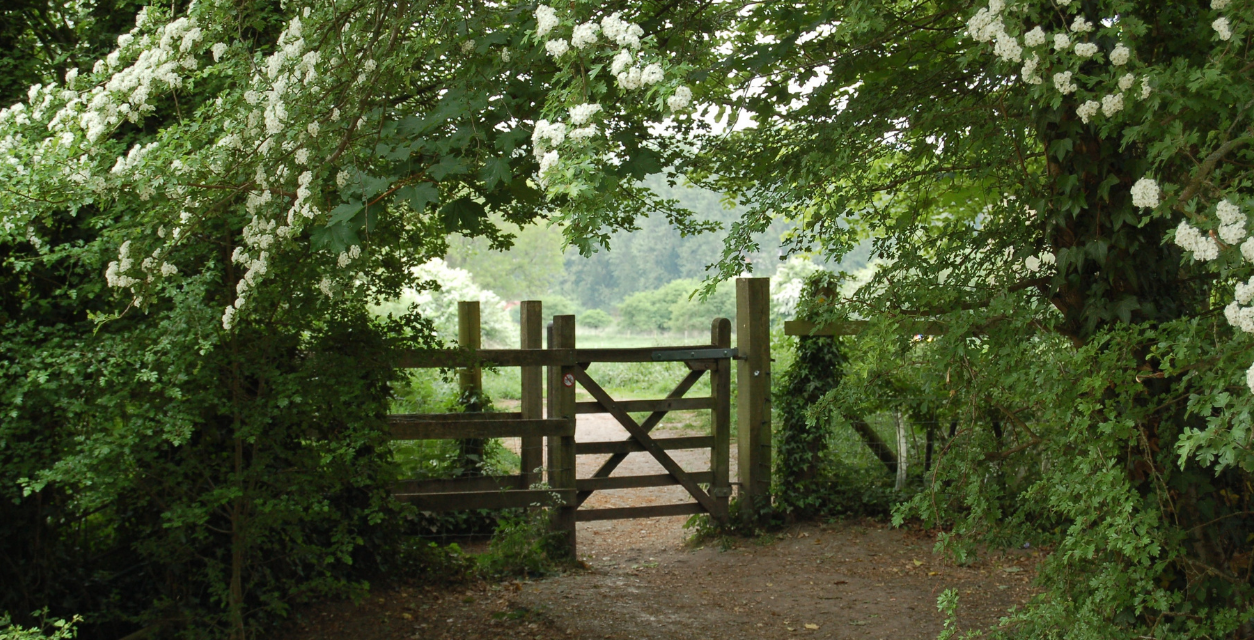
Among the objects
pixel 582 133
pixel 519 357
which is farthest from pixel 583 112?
pixel 519 357

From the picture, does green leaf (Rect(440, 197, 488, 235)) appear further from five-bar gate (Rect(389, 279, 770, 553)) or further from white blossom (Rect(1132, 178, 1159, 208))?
white blossom (Rect(1132, 178, 1159, 208))

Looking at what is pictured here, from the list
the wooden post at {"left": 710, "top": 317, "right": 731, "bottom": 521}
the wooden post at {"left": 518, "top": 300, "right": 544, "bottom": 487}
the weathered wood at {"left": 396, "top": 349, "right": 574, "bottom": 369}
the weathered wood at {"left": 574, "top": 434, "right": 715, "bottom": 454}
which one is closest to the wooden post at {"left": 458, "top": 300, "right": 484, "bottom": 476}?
the wooden post at {"left": 518, "top": 300, "right": 544, "bottom": 487}

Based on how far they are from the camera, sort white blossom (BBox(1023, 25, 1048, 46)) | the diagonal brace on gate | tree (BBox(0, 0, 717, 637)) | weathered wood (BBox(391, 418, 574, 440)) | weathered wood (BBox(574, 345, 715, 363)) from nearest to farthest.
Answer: white blossom (BBox(1023, 25, 1048, 46)) < tree (BBox(0, 0, 717, 637)) < weathered wood (BBox(391, 418, 574, 440)) < weathered wood (BBox(574, 345, 715, 363)) < the diagonal brace on gate

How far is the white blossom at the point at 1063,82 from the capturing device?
2.12 meters

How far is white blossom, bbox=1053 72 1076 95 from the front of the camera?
212 cm

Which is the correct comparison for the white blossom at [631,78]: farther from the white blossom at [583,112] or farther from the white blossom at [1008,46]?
the white blossom at [1008,46]

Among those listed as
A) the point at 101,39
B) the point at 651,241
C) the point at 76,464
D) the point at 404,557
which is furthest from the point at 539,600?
the point at 651,241

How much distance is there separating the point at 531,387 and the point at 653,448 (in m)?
0.90

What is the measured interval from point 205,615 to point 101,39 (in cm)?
259

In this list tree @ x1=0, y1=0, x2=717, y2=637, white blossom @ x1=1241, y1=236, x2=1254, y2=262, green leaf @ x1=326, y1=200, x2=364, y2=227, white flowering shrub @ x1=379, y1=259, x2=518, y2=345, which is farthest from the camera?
white flowering shrub @ x1=379, y1=259, x2=518, y2=345

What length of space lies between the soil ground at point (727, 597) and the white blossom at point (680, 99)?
324 cm

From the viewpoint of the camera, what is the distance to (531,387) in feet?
19.3

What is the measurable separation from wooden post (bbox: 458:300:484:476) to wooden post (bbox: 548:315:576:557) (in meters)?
0.49

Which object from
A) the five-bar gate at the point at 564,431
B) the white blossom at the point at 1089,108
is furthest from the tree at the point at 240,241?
the white blossom at the point at 1089,108
